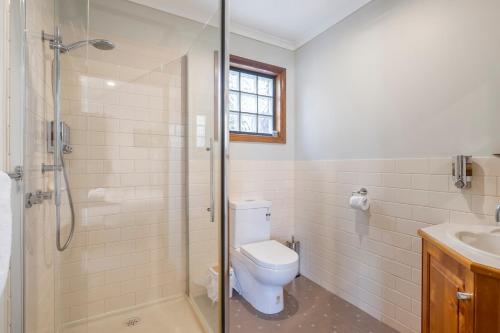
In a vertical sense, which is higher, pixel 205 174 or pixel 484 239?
pixel 205 174

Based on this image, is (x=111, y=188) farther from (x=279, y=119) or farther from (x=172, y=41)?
(x=279, y=119)

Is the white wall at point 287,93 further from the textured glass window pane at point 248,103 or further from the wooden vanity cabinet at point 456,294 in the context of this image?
the wooden vanity cabinet at point 456,294

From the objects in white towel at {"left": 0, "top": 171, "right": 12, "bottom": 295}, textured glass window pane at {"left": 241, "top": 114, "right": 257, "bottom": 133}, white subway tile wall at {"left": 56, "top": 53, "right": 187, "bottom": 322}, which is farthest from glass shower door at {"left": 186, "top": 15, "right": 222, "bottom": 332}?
white towel at {"left": 0, "top": 171, "right": 12, "bottom": 295}

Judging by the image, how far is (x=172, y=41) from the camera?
6.04ft

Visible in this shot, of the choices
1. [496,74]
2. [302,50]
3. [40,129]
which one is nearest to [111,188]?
[40,129]

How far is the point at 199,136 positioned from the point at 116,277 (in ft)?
3.81

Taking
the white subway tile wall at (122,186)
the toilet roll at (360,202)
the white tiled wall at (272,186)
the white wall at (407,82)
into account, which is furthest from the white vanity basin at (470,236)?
the white subway tile wall at (122,186)

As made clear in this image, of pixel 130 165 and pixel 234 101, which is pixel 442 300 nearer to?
pixel 130 165

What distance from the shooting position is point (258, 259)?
171cm

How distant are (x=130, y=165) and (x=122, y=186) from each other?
16 cm

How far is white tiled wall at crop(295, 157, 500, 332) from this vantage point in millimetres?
1346

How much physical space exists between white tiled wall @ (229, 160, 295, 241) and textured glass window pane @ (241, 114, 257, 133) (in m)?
0.33

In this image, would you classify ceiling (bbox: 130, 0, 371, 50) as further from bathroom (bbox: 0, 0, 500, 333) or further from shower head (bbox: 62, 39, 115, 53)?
shower head (bbox: 62, 39, 115, 53)

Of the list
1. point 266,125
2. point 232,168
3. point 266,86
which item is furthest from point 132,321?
point 266,86
